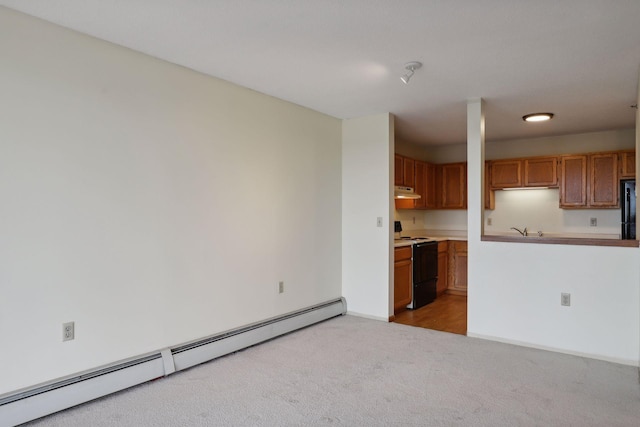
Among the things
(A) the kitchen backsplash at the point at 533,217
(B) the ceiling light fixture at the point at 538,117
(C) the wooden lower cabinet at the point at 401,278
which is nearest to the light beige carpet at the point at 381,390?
(C) the wooden lower cabinet at the point at 401,278

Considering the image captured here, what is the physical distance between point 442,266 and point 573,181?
2.15 meters

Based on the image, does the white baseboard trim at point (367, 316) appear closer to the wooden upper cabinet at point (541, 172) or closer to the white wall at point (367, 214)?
the white wall at point (367, 214)

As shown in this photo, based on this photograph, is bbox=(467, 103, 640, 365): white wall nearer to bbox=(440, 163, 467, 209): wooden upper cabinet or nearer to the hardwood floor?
the hardwood floor

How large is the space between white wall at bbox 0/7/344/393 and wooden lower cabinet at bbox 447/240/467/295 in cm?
303

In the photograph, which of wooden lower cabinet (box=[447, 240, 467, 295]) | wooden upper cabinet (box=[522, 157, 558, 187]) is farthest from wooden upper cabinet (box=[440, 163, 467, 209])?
wooden upper cabinet (box=[522, 157, 558, 187])

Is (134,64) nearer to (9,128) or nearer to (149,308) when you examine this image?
(9,128)

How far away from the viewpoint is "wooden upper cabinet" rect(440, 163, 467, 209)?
661 cm

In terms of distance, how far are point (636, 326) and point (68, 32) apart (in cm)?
475

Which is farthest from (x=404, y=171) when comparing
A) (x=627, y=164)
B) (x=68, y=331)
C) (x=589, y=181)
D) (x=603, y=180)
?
(x=68, y=331)

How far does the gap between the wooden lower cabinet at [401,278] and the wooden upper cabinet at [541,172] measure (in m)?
2.29

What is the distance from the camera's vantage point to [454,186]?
672 centimetres

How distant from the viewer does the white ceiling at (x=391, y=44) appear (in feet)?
7.68

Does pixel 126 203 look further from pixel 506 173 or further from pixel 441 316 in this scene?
pixel 506 173

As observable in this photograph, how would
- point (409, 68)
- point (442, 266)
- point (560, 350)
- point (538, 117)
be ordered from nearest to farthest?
point (409, 68) < point (560, 350) < point (538, 117) < point (442, 266)
